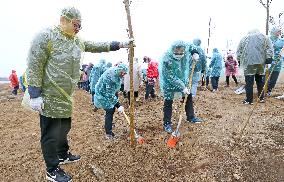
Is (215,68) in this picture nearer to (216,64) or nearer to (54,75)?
(216,64)

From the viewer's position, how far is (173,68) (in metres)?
6.36

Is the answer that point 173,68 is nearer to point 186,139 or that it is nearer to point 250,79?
point 186,139

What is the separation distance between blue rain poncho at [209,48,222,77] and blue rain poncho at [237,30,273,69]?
488 cm

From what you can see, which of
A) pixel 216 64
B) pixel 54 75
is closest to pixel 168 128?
pixel 54 75

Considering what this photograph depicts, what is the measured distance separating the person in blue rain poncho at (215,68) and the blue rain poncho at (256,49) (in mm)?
4886

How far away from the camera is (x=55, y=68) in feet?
14.0

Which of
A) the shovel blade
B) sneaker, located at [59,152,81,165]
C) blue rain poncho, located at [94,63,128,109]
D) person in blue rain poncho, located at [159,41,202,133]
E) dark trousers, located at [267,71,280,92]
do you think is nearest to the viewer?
sneaker, located at [59,152,81,165]

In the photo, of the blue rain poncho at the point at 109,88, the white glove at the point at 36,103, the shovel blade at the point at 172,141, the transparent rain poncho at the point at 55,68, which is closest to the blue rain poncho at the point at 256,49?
the blue rain poncho at the point at 109,88

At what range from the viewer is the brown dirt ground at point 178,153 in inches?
201

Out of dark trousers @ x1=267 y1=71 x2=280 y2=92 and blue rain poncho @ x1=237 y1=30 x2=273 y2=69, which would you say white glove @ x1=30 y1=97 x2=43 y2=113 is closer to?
blue rain poncho @ x1=237 y1=30 x2=273 y2=69

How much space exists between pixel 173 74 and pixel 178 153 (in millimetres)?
1521

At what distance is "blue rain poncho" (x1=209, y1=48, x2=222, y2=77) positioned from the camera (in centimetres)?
1322

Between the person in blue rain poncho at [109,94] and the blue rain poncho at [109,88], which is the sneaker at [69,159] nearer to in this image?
the person in blue rain poncho at [109,94]

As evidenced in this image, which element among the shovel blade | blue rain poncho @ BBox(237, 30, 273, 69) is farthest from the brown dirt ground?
blue rain poncho @ BBox(237, 30, 273, 69)
